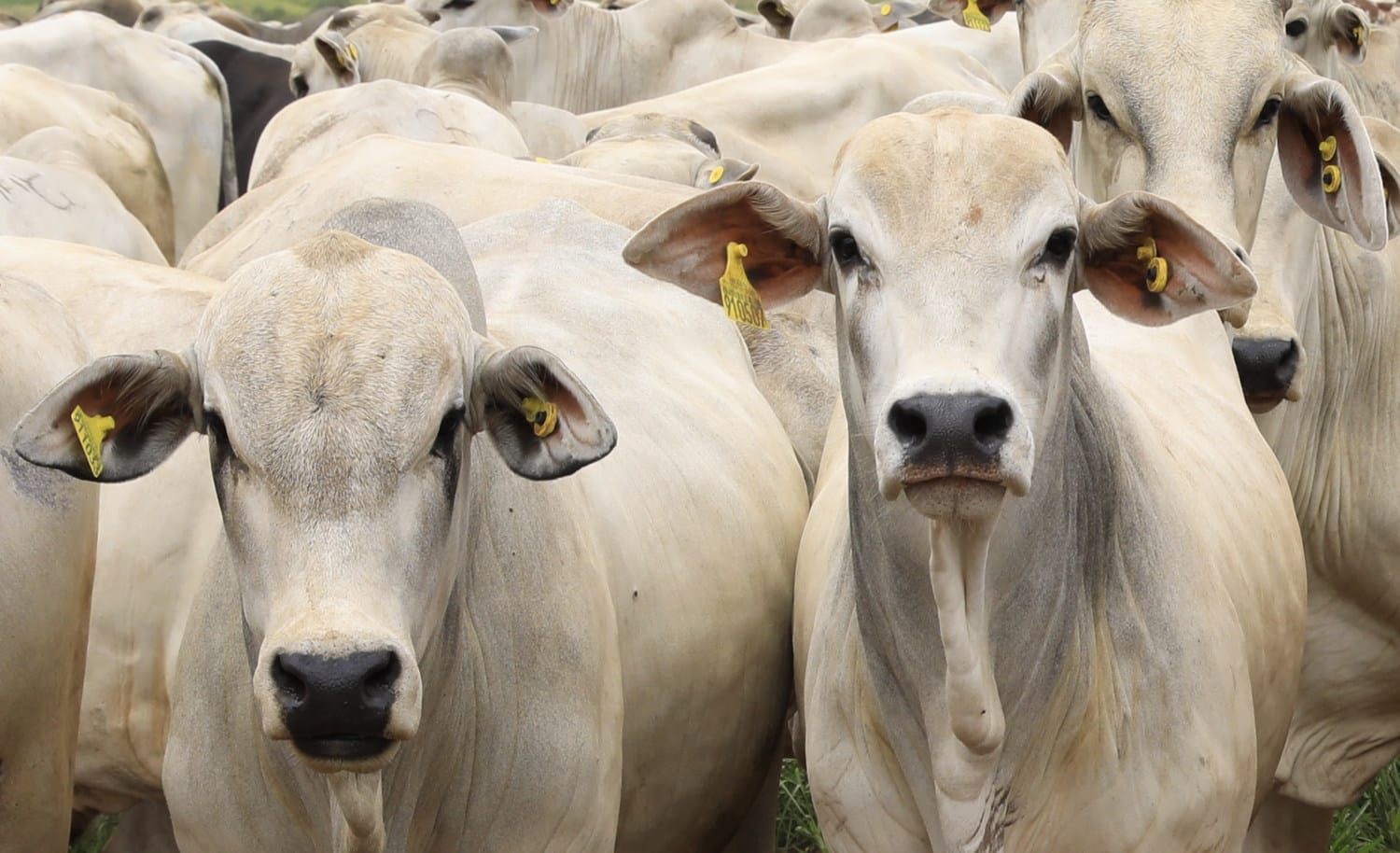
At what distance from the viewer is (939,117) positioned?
165 inches

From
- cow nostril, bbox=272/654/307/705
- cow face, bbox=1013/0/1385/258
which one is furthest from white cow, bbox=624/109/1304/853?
cow face, bbox=1013/0/1385/258

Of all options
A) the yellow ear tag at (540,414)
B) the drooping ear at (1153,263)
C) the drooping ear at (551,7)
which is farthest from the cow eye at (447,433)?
the drooping ear at (551,7)

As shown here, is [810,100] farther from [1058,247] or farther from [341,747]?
[341,747]

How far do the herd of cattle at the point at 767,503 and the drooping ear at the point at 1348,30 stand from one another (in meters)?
0.63

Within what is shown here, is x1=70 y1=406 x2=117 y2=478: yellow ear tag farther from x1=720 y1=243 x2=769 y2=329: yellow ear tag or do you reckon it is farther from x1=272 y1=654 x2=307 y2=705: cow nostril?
x1=720 y1=243 x2=769 y2=329: yellow ear tag

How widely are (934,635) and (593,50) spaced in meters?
10.2

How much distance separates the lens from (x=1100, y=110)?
5.78 m

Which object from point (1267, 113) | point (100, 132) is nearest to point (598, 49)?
point (100, 132)

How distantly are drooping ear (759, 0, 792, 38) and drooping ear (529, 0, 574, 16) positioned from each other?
9.85 ft

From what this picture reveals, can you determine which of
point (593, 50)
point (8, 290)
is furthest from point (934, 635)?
point (593, 50)

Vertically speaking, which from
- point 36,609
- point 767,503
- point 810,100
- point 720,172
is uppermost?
point 36,609

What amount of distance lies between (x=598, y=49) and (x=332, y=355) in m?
10.3

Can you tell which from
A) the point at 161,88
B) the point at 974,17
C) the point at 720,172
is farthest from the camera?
the point at 161,88

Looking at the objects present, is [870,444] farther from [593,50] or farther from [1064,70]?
[593,50]
